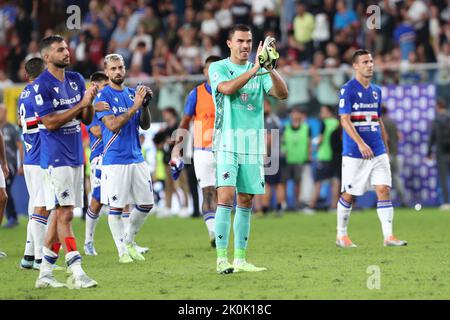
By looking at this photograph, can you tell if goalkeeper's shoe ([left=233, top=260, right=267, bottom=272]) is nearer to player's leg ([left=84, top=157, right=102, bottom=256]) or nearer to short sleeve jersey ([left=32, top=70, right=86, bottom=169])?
short sleeve jersey ([left=32, top=70, right=86, bottom=169])

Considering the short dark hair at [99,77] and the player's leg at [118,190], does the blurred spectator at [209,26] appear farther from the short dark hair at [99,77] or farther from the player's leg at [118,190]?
the player's leg at [118,190]

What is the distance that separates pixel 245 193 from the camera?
35.6 ft

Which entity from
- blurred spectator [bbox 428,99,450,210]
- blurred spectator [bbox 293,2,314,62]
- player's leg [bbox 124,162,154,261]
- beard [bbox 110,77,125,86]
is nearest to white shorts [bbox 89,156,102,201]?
player's leg [bbox 124,162,154,261]

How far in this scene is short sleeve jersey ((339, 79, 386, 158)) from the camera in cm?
1403

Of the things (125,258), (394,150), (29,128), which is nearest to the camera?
(29,128)

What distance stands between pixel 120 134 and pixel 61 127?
2629mm

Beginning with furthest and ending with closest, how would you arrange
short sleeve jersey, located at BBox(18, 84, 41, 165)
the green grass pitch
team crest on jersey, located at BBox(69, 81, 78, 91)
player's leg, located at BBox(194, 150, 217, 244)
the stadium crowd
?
the stadium crowd < player's leg, located at BBox(194, 150, 217, 244) < short sleeve jersey, located at BBox(18, 84, 41, 165) < team crest on jersey, located at BBox(69, 81, 78, 91) < the green grass pitch

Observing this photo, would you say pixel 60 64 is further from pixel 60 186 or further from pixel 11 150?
pixel 11 150

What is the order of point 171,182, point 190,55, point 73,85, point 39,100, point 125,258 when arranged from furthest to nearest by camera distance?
point 190,55
point 171,182
point 125,258
point 73,85
point 39,100

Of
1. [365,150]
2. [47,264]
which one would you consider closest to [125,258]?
[47,264]

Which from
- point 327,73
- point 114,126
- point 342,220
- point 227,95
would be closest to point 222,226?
point 227,95

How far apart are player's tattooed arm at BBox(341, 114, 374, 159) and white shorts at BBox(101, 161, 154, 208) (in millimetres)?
2937

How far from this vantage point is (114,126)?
12.3 meters
